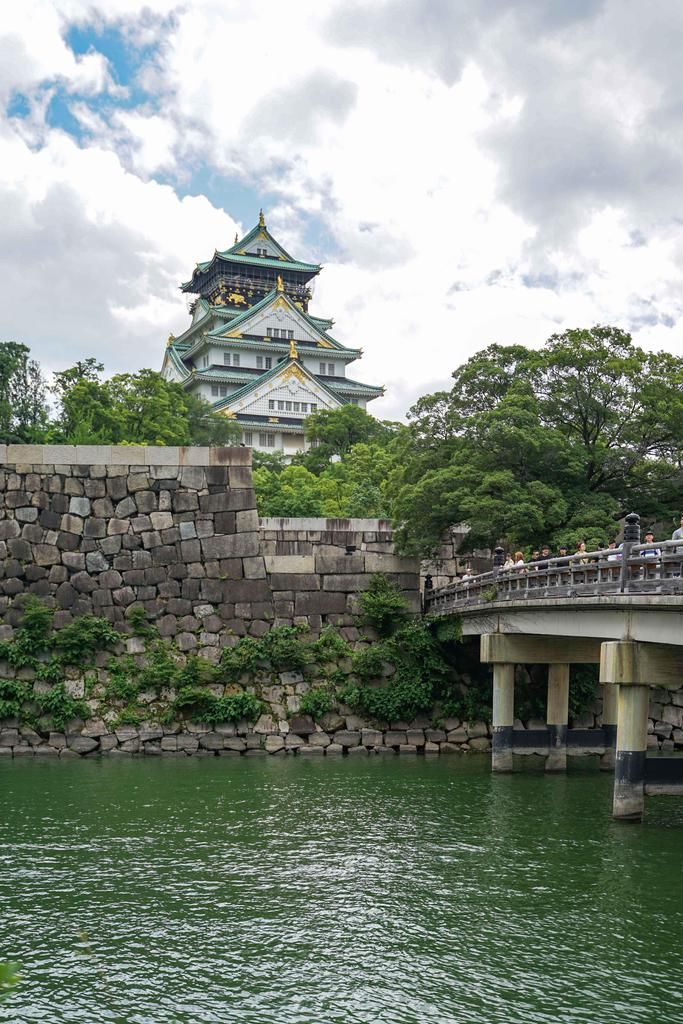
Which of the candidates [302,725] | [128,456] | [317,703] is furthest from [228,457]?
[302,725]

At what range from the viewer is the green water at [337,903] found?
34.2ft

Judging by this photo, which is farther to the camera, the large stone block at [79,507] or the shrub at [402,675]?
the large stone block at [79,507]

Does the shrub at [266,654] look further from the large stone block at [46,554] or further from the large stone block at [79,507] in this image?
the large stone block at [79,507]

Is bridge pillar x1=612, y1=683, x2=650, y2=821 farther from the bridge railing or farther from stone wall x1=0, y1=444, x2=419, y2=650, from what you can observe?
stone wall x1=0, y1=444, x2=419, y2=650

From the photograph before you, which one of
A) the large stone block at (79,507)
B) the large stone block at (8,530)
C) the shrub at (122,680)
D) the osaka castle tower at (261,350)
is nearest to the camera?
the shrub at (122,680)

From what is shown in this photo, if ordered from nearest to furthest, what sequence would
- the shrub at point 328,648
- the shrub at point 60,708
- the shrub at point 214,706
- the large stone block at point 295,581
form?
the shrub at point 60,708
the shrub at point 214,706
the shrub at point 328,648
the large stone block at point 295,581

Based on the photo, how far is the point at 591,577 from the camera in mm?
18922

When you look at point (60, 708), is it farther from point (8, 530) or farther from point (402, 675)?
point (402, 675)

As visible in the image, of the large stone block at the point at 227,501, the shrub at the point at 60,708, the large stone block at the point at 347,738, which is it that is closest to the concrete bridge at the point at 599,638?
the large stone block at the point at 347,738

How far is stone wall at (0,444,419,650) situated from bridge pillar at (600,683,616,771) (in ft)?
25.0

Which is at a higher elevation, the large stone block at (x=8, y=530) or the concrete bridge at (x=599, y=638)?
the large stone block at (x=8, y=530)

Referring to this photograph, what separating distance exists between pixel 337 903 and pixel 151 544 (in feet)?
50.7

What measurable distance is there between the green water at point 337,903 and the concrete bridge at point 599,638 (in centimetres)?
147

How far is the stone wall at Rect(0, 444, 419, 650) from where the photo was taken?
26.9 meters
